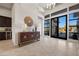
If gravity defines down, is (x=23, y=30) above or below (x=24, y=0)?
below

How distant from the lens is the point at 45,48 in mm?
3465

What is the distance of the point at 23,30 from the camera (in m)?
3.60

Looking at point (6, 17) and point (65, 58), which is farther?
point (6, 17)

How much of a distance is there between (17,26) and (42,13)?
944 mm

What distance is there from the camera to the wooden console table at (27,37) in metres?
3.64

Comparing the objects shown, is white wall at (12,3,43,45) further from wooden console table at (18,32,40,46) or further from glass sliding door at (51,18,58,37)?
glass sliding door at (51,18,58,37)

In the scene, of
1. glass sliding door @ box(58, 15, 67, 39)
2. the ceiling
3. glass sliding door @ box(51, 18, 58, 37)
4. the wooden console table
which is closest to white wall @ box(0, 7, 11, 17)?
the ceiling

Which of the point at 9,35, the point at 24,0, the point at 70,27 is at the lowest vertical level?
the point at 9,35

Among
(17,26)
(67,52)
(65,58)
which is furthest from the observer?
(17,26)

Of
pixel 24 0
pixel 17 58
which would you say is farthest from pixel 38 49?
pixel 24 0

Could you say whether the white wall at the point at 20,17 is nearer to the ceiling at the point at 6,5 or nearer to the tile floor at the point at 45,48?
the ceiling at the point at 6,5

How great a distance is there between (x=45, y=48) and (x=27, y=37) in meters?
0.80

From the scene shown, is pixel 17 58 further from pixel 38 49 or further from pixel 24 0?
pixel 24 0

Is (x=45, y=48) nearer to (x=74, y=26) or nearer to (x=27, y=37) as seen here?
(x=27, y=37)
